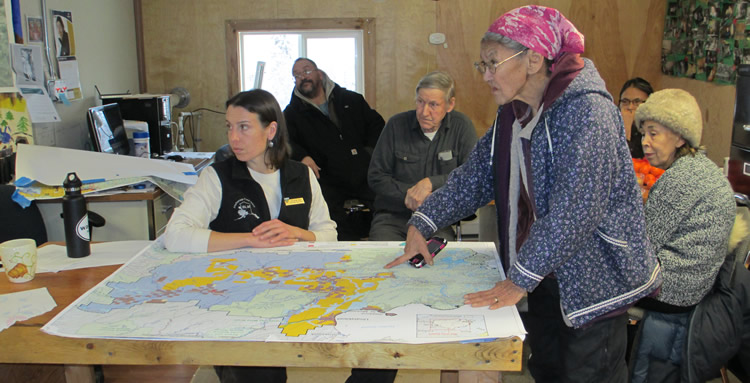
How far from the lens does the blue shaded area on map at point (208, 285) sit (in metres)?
1.49

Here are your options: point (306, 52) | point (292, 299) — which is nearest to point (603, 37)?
point (306, 52)

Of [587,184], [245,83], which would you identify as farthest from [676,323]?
[245,83]

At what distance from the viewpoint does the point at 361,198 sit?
3.67 metres

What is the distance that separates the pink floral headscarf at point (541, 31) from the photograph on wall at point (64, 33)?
2.95m

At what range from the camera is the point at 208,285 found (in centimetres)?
159

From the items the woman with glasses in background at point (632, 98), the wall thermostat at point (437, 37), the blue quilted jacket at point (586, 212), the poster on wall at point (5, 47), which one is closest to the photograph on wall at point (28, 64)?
the poster on wall at point (5, 47)

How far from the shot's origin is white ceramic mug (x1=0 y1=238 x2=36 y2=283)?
1632 mm

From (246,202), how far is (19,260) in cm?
70

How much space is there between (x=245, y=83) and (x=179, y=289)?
342 cm

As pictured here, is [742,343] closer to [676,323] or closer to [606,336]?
[676,323]

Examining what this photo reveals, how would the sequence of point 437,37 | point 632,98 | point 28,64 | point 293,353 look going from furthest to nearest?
point 437,37, point 632,98, point 28,64, point 293,353

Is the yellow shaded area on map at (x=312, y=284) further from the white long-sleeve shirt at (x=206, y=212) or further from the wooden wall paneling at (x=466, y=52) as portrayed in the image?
the wooden wall paneling at (x=466, y=52)

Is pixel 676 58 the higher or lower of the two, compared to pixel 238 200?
higher

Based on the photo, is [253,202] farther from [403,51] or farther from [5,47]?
[403,51]
